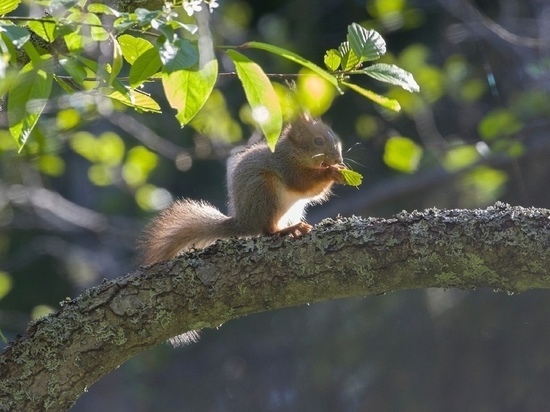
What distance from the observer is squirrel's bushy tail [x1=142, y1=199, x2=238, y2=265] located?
280 cm

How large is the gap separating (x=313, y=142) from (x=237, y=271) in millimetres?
1063

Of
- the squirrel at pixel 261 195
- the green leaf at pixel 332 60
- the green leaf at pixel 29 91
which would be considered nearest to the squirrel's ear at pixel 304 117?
the squirrel at pixel 261 195

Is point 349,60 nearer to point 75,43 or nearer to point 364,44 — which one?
point 364,44

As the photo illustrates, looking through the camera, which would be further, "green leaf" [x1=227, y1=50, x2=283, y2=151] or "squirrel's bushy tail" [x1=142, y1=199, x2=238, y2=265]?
"squirrel's bushy tail" [x1=142, y1=199, x2=238, y2=265]

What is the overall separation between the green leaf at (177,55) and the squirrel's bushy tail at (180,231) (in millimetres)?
1462

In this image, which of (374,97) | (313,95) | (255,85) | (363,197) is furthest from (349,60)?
(363,197)

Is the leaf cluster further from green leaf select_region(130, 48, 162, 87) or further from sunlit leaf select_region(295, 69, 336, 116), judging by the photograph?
sunlit leaf select_region(295, 69, 336, 116)

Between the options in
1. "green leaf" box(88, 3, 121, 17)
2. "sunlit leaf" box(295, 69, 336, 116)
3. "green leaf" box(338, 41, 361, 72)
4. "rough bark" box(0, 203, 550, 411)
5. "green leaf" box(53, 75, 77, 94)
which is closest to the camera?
"green leaf" box(88, 3, 121, 17)

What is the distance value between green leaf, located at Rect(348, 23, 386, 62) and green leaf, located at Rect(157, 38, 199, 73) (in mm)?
390

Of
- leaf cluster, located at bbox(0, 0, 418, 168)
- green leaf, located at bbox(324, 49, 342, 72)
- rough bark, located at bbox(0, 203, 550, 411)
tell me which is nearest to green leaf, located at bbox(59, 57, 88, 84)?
leaf cluster, located at bbox(0, 0, 418, 168)

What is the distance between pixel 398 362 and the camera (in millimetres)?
5324

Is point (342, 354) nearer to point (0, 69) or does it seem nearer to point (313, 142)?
point (313, 142)

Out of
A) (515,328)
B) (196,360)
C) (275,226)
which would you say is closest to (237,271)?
(275,226)

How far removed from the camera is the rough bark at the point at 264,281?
2.04 metres
